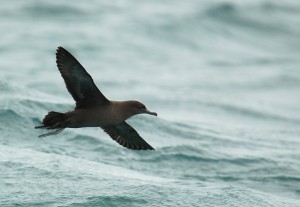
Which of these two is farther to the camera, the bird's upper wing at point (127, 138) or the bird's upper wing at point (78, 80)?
the bird's upper wing at point (127, 138)

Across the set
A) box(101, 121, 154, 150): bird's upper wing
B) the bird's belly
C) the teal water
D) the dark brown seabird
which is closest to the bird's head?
the dark brown seabird

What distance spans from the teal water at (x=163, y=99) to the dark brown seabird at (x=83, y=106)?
1344mm

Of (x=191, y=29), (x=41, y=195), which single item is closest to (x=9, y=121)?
(x=41, y=195)

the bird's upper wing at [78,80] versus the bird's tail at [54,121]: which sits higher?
the bird's upper wing at [78,80]

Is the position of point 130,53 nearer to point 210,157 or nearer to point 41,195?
point 210,157

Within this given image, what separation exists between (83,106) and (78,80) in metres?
0.36

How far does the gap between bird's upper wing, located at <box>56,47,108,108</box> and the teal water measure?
1514 millimetres

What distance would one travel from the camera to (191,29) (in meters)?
27.2

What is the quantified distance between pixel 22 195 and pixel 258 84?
13617 mm

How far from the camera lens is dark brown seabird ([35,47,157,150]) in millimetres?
10273

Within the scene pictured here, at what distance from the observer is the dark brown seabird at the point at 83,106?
10.3 meters

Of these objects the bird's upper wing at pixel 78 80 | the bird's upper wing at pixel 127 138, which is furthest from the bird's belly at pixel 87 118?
the bird's upper wing at pixel 127 138

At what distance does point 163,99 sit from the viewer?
2139 centimetres

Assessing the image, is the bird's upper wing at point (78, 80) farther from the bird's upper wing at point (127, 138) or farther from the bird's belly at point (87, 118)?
the bird's upper wing at point (127, 138)
